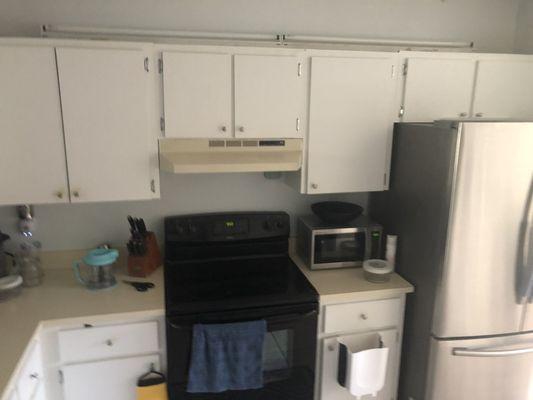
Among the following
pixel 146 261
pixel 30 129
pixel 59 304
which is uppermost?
pixel 30 129

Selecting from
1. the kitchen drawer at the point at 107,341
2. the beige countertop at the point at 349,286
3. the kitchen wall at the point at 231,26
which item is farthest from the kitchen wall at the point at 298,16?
the kitchen drawer at the point at 107,341

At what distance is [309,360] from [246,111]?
1.27 m

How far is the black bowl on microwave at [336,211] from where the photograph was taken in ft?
7.81

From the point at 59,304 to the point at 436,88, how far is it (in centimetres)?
218

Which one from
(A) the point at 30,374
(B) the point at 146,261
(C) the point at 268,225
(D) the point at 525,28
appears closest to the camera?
(A) the point at 30,374

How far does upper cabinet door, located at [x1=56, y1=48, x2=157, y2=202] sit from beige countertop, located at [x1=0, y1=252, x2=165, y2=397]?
1.50 ft

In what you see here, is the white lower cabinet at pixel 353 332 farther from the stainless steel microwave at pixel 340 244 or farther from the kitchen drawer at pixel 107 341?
the kitchen drawer at pixel 107 341

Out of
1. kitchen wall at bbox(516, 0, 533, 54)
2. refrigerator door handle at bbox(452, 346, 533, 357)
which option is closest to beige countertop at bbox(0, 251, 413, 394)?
refrigerator door handle at bbox(452, 346, 533, 357)

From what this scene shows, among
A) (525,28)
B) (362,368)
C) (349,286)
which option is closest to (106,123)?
(349,286)

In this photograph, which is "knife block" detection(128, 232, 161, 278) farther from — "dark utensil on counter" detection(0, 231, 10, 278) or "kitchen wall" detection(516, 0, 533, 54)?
"kitchen wall" detection(516, 0, 533, 54)

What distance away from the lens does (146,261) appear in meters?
2.24

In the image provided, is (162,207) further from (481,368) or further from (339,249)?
(481,368)

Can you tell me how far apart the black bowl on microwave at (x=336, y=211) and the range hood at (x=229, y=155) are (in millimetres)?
418

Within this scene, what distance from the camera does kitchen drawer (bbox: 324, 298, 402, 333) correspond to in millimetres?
2131
